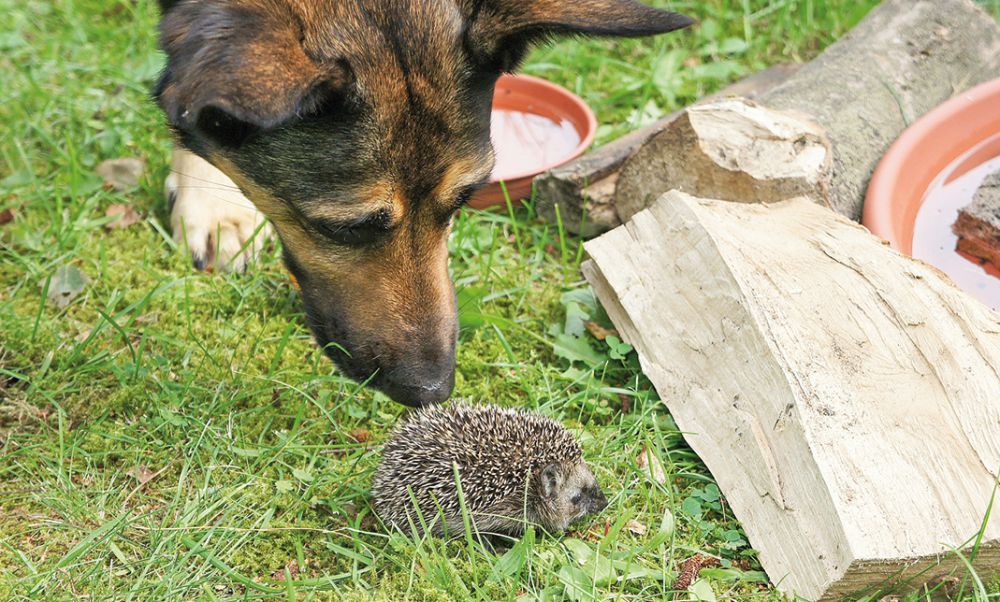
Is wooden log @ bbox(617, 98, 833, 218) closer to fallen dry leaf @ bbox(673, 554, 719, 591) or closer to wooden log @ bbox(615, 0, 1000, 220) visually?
wooden log @ bbox(615, 0, 1000, 220)

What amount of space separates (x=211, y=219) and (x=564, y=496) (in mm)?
2510

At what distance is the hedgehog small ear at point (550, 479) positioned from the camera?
3375 mm

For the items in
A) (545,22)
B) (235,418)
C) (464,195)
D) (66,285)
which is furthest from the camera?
(66,285)

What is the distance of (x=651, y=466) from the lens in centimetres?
360

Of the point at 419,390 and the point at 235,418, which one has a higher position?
the point at 419,390

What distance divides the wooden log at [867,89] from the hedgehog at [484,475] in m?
1.69

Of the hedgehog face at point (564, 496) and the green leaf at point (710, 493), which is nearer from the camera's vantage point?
the hedgehog face at point (564, 496)

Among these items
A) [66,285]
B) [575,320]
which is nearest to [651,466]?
[575,320]

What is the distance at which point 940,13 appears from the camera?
562 centimetres

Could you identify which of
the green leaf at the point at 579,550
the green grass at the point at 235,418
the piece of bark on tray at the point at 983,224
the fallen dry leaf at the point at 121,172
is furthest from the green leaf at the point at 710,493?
the fallen dry leaf at the point at 121,172

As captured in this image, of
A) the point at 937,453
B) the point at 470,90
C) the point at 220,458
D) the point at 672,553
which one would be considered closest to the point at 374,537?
the point at 220,458

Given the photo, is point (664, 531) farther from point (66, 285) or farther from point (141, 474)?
point (66, 285)

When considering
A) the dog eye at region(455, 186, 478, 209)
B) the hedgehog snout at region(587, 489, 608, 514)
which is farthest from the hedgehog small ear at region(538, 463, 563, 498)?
the dog eye at region(455, 186, 478, 209)

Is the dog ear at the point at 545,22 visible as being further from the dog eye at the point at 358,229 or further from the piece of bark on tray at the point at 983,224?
the piece of bark on tray at the point at 983,224
